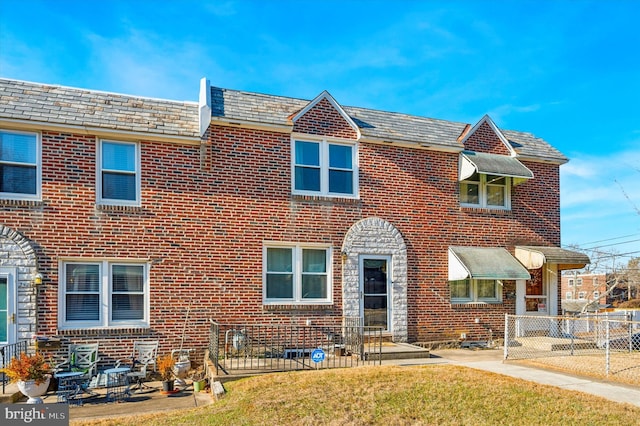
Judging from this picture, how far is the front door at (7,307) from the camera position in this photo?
1063 centimetres

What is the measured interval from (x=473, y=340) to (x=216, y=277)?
7.43m

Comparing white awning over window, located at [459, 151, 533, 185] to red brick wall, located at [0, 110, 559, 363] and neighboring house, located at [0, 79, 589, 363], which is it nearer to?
neighboring house, located at [0, 79, 589, 363]

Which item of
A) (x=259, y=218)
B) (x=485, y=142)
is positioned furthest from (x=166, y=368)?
(x=485, y=142)

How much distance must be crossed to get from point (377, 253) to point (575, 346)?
6082 millimetres

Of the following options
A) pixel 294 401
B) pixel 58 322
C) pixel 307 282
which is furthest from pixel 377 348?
pixel 58 322

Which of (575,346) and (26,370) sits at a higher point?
(26,370)

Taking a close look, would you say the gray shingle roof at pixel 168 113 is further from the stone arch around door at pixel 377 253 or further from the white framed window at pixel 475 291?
the white framed window at pixel 475 291

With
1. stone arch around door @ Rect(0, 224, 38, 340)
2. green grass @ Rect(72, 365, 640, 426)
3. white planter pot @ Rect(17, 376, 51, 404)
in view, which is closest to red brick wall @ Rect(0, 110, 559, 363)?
stone arch around door @ Rect(0, 224, 38, 340)

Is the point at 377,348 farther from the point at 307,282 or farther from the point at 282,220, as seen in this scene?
the point at 282,220

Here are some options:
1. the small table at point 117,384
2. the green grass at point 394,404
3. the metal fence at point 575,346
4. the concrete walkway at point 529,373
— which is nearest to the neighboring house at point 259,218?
the metal fence at point 575,346

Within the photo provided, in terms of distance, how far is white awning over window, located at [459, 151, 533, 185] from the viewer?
14266 millimetres

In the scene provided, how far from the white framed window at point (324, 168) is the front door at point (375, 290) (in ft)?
6.19

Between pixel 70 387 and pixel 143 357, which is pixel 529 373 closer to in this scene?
pixel 143 357

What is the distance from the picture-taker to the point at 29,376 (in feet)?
29.8
